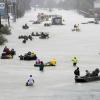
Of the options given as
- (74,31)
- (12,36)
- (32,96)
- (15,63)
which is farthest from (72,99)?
(74,31)

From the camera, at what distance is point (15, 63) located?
5812cm

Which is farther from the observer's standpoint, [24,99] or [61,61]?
[61,61]

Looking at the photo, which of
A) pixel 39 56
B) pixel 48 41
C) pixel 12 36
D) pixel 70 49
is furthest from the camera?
pixel 12 36

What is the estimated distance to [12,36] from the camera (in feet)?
299

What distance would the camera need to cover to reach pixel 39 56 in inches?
2516

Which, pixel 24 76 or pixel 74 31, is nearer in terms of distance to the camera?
pixel 24 76

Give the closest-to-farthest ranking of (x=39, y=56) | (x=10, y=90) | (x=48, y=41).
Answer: (x=10, y=90), (x=39, y=56), (x=48, y=41)

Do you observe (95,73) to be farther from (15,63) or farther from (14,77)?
(15,63)

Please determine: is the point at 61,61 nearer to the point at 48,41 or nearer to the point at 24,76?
the point at 24,76

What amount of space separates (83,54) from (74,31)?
39500mm

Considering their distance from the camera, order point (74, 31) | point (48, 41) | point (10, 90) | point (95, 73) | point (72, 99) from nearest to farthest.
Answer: point (72, 99)
point (10, 90)
point (95, 73)
point (48, 41)
point (74, 31)

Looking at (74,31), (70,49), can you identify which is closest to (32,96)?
(70,49)

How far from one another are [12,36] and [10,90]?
47666mm

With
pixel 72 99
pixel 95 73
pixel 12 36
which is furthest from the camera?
pixel 12 36
